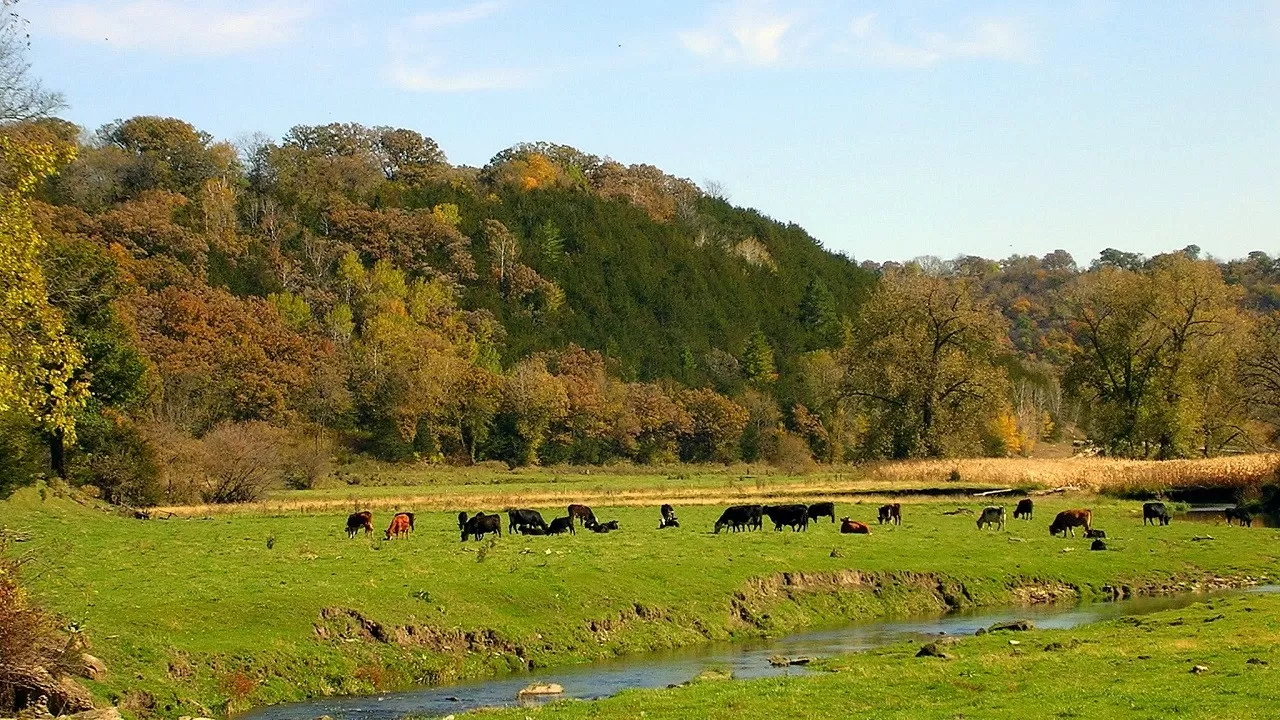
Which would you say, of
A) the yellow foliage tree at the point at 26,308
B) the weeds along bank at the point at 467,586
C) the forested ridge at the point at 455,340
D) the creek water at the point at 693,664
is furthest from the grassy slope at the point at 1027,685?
the forested ridge at the point at 455,340

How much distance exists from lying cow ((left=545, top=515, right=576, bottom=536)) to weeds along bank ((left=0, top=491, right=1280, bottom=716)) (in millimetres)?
1588

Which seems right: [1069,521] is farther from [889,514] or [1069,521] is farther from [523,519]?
[523,519]

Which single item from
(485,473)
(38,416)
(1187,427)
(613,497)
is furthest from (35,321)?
(485,473)

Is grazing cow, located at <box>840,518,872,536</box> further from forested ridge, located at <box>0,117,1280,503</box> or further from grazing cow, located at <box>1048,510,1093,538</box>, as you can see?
forested ridge, located at <box>0,117,1280,503</box>

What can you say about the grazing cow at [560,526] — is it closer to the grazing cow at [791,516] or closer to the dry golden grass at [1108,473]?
the grazing cow at [791,516]

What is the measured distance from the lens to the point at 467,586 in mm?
30578

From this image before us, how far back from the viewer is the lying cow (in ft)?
146

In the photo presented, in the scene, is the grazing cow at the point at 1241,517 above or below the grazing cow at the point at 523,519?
below

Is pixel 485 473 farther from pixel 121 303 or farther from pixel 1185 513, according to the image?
pixel 1185 513

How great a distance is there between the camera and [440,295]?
15500 centimetres

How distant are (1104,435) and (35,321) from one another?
7707 centimetres

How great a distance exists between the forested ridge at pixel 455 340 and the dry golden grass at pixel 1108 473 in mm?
9757

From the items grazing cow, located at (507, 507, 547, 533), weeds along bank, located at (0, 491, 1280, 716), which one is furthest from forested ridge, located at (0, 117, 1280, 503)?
grazing cow, located at (507, 507, 547, 533)

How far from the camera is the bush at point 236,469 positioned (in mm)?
67375
